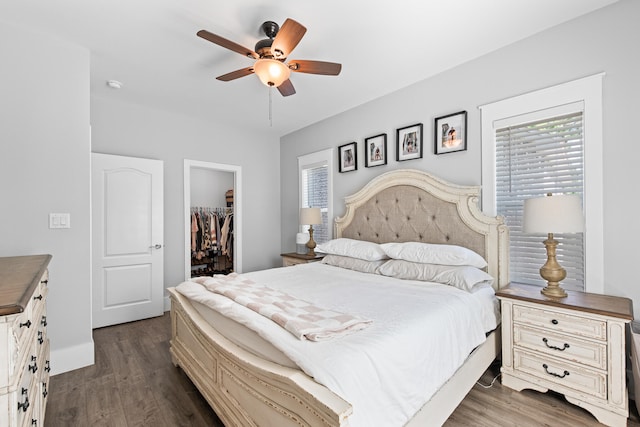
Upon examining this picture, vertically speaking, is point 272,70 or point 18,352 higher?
point 272,70

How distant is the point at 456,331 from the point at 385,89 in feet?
8.69

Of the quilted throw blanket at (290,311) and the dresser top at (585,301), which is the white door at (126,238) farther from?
the dresser top at (585,301)

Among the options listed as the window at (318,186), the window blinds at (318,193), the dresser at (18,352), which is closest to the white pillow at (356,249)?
the window at (318,186)

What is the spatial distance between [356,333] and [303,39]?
2218 mm

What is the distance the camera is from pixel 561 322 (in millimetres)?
1884

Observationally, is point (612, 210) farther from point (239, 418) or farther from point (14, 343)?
point (14, 343)

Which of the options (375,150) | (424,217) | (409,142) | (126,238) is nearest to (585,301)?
(424,217)

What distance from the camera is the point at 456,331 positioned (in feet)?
5.72

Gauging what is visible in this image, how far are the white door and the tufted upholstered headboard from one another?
242 cm

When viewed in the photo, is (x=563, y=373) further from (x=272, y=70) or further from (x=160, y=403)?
(x=272, y=70)

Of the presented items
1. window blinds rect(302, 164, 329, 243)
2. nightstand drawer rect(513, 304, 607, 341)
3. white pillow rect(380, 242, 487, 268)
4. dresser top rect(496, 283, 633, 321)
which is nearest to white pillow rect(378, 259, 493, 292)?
white pillow rect(380, 242, 487, 268)

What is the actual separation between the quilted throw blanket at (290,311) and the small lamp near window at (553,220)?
139 centimetres

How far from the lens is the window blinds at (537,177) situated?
2.22 m

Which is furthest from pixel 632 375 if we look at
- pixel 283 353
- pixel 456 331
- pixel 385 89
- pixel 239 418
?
pixel 385 89
